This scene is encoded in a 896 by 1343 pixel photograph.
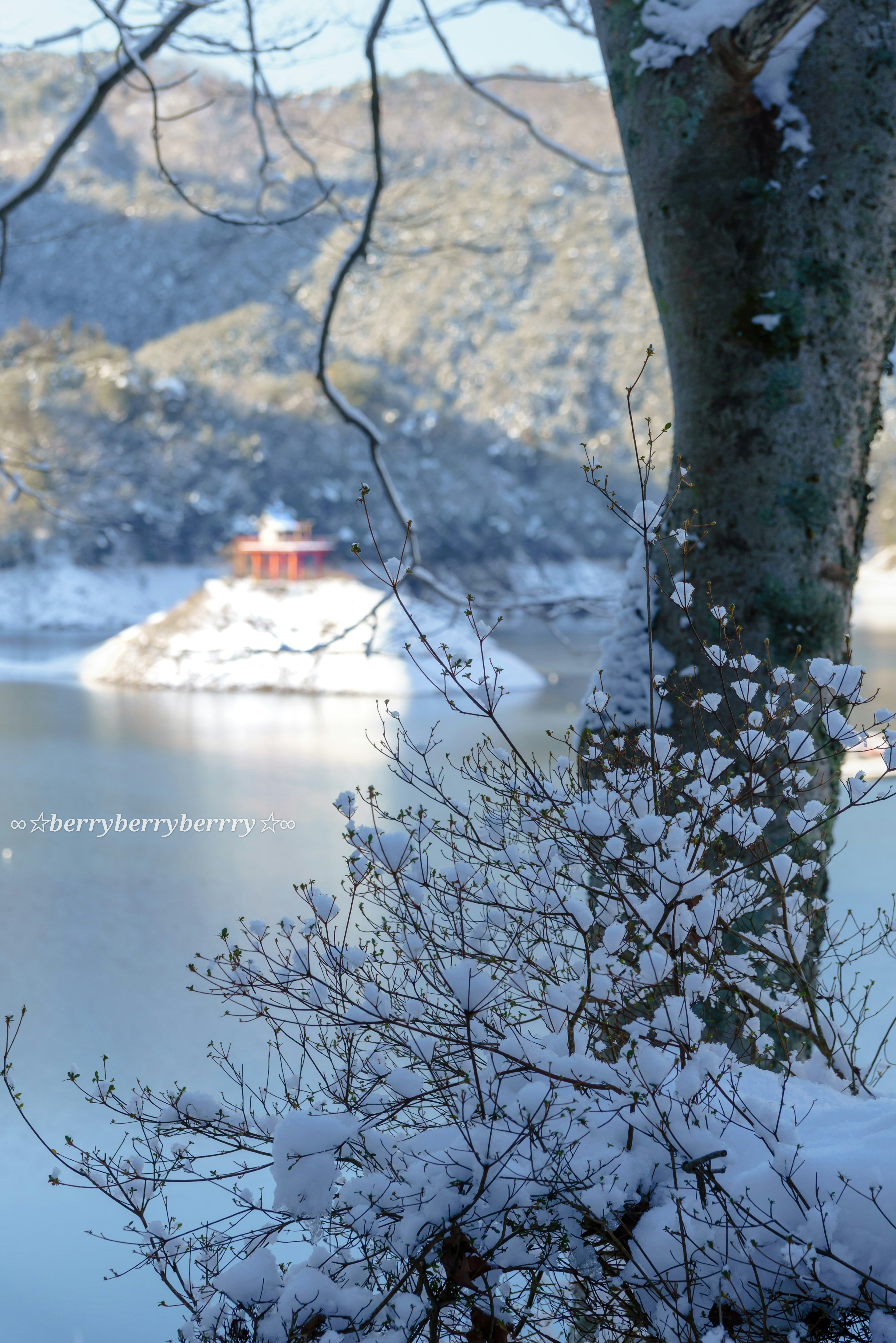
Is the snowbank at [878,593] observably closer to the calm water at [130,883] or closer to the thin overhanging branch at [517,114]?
the calm water at [130,883]

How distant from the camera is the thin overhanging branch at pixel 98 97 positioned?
2156 mm

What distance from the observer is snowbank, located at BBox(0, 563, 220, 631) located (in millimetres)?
16828

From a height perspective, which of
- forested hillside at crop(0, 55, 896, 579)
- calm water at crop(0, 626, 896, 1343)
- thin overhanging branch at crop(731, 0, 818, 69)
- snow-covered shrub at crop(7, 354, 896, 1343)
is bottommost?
calm water at crop(0, 626, 896, 1343)

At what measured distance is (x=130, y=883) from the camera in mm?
4867

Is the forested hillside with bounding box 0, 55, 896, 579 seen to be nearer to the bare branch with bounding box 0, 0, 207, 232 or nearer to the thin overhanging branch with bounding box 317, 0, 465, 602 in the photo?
the bare branch with bounding box 0, 0, 207, 232

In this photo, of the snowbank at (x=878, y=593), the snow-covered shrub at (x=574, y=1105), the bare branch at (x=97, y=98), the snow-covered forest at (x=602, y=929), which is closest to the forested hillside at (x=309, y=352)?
the snowbank at (x=878, y=593)

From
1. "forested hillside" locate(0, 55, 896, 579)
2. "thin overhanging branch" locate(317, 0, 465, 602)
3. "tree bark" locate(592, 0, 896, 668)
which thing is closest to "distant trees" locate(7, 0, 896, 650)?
"tree bark" locate(592, 0, 896, 668)

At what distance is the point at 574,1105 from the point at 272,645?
10.8m

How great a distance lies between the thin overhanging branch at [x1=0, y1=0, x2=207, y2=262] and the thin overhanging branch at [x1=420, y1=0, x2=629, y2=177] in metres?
0.53

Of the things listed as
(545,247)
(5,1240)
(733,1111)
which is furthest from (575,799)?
(545,247)

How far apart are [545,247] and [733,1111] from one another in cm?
3103

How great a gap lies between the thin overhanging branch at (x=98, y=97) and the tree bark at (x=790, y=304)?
112 centimetres

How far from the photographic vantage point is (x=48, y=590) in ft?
56.0

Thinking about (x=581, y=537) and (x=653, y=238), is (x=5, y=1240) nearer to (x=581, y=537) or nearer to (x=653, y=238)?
(x=653, y=238)
